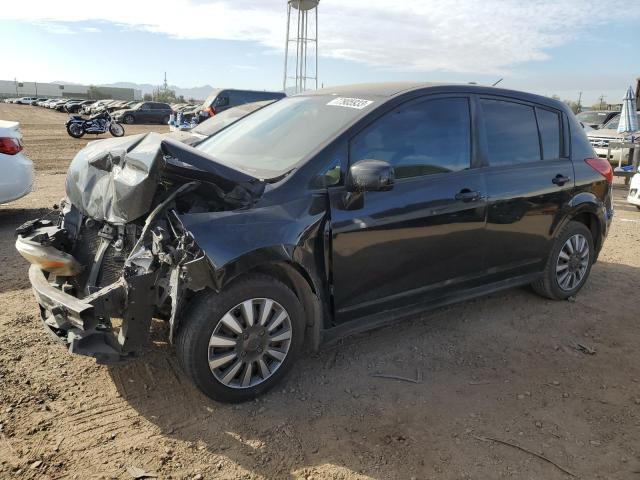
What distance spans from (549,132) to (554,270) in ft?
4.05

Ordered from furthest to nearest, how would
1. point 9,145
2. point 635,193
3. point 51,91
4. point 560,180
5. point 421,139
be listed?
point 51,91
point 635,193
point 9,145
point 560,180
point 421,139

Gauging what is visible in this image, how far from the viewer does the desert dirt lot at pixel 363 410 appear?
2633 mm

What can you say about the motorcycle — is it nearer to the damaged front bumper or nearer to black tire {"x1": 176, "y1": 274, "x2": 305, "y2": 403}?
the damaged front bumper

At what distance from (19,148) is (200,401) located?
541 cm

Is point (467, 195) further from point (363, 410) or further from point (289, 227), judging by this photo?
point (363, 410)

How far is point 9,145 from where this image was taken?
6.66m

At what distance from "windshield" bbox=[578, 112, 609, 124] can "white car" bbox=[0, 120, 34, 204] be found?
17.0 meters

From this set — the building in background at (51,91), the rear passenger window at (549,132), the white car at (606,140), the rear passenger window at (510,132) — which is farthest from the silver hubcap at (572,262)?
the building in background at (51,91)

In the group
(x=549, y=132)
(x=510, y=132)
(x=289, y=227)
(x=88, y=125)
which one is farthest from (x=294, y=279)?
(x=88, y=125)

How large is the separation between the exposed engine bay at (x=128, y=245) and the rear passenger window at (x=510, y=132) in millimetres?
1995

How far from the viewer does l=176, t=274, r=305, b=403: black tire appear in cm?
281

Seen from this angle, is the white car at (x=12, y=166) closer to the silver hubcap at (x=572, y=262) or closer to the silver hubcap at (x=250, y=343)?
the silver hubcap at (x=250, y=343)

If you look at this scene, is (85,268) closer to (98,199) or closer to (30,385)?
(98,199)

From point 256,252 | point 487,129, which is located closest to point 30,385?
point 256,252
